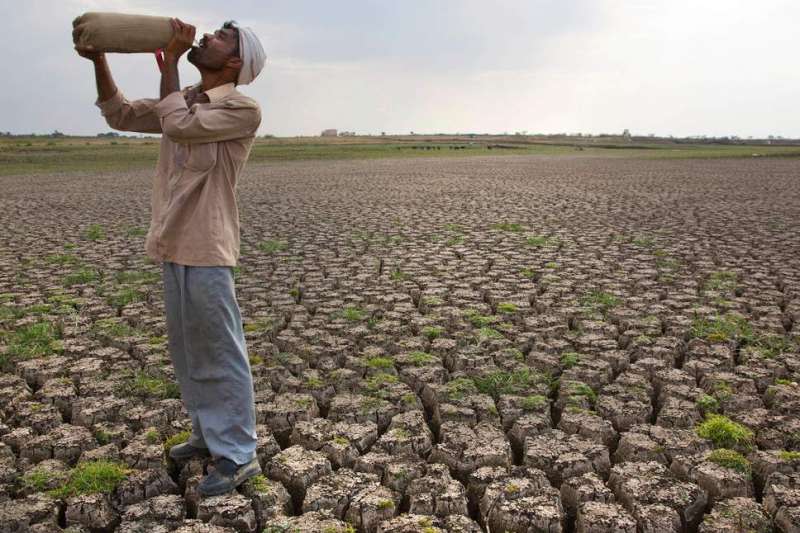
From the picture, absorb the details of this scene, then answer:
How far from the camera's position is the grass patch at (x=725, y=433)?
2.74 metres

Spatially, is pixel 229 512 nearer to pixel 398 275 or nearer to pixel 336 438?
pixel 336 438

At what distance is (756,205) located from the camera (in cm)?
1189

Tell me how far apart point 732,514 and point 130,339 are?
11.3 feet

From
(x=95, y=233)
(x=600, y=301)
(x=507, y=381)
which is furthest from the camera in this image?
(x=95, y=233)

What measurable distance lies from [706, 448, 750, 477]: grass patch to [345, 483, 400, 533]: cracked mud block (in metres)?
1.26

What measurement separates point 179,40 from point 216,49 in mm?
121

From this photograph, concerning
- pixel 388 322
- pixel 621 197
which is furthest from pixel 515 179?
pixel 388 322

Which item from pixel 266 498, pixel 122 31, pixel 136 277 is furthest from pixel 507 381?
pixel 136 277

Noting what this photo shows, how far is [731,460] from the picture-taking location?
2545 millimetres

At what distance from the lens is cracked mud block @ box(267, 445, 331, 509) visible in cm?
245

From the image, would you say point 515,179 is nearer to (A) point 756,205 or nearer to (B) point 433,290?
(A) point 756,205

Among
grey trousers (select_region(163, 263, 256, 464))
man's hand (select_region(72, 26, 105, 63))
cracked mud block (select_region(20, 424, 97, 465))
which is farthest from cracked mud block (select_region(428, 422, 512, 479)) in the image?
man's hand (select_region(72, 26, 105, 63))

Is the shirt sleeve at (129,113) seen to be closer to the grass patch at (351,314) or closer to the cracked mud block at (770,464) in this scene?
the grass patch at (351,314)

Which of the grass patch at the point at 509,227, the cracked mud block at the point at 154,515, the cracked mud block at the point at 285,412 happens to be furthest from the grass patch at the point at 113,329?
the grass patch at the point at 509,227
